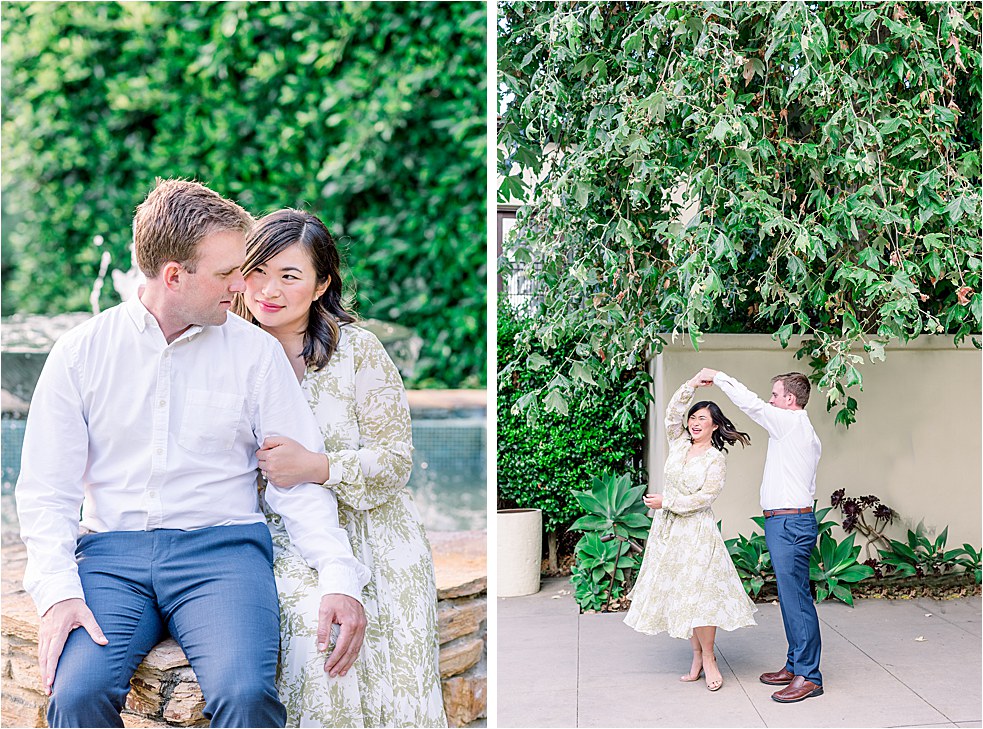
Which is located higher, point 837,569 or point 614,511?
point 614,511

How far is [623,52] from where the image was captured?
355 centimetres

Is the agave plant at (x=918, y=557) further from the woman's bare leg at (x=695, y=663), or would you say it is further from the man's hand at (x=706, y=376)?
the man's hand at (x=706, y=376)

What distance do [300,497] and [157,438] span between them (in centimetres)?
35

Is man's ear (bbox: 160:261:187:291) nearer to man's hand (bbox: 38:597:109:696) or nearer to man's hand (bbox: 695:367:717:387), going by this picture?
man's hand (bbox: 38:597:109:696)

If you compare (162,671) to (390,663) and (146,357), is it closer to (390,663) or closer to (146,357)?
(390,663)

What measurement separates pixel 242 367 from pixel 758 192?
7.37 ft

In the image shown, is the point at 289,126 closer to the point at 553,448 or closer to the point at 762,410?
the point at 553,448

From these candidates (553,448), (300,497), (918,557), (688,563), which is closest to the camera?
(300,497)

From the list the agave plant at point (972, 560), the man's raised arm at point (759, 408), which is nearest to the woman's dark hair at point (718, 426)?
the man's raised arm at point (759, 408)

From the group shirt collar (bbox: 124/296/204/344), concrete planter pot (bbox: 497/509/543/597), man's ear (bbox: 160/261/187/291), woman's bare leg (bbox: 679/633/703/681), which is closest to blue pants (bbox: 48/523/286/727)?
shirt collar (bbox: 124/296/204/344)

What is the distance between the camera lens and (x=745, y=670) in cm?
371

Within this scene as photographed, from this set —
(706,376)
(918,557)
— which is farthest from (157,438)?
(918,557)

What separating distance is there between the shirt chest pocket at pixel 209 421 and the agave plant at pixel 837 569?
3584mm

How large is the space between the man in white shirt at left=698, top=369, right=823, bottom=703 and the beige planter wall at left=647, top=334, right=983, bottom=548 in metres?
1.56
